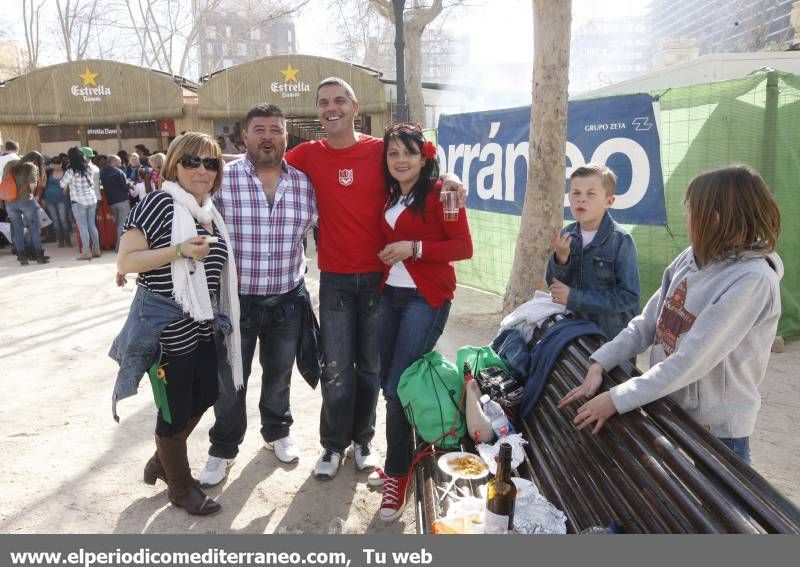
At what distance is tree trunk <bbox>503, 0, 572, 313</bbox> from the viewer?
5258 millimetres

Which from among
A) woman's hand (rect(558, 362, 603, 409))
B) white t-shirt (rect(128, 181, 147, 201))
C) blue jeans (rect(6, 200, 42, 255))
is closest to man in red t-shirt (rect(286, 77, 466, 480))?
woman's hand (rect(558, 362, 603, 409))

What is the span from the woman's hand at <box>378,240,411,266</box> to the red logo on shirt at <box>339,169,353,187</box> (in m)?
0.49

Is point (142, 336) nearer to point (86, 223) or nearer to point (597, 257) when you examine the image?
point (597, 257)

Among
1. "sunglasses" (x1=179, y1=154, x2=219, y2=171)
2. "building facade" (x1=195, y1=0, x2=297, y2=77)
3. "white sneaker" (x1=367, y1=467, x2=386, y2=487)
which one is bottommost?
"white sneaker" (x1=367, y1=467, x2=386, y2=487)

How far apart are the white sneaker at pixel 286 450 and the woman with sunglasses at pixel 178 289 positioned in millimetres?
660

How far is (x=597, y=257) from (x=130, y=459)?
118 inches

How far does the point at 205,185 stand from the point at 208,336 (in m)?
0.76

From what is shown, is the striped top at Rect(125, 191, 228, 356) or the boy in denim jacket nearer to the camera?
the striped top at Rect(125, 191, 228, 356)

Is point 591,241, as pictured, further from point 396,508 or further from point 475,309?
point 475,309

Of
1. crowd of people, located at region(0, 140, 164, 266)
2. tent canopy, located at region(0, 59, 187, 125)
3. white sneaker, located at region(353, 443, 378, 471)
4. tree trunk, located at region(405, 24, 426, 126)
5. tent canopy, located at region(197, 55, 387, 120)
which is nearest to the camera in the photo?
white sneaker, located at region(353, 443, 378, 471)

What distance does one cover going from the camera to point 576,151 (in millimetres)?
5711

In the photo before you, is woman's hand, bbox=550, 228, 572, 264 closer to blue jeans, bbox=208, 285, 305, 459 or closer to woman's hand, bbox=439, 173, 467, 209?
woman's hand, bbox=439, 173, 467, 209

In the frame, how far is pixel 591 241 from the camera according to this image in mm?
2855
